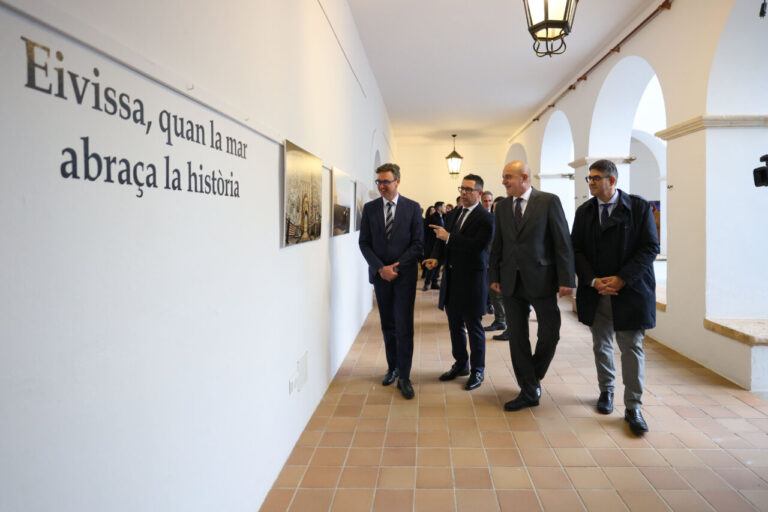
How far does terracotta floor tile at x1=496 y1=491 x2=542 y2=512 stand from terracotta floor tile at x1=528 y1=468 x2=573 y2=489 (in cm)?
12

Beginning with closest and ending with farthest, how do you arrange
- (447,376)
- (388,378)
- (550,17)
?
(550,17)
(388,378)
(447,376)

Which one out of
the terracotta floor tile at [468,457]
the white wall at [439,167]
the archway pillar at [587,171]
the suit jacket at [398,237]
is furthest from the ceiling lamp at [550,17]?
the white wall at [439,167]

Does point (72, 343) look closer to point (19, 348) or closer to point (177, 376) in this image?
point (19, 348)

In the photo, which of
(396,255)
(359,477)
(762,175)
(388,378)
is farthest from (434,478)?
(762,175)

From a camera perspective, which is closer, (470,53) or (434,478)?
(434,478)

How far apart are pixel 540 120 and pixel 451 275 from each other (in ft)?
27.9

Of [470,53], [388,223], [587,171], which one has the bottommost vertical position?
[388,223]

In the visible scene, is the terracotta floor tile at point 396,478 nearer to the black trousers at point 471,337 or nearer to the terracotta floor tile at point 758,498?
the black trousers at point 471,337

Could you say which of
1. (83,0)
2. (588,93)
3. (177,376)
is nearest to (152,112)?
(83,0)

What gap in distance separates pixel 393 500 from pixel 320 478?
46 centimetres

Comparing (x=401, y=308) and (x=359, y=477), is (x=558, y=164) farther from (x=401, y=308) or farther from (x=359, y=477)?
(x=359, y=477)

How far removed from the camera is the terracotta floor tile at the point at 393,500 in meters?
2.45

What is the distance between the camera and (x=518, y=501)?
8.21ft

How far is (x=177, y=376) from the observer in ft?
5.22
